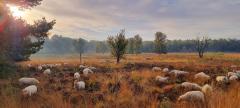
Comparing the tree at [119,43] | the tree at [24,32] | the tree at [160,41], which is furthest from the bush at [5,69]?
the tree at [160,41]

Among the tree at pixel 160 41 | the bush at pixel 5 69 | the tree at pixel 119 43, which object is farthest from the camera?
the tree at pixel 160 41

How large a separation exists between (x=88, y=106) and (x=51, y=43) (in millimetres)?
Answer: 193076

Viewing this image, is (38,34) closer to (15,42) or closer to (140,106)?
(15,42)

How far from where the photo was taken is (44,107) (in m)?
7.30

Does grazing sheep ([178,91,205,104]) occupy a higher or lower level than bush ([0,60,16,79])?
lower

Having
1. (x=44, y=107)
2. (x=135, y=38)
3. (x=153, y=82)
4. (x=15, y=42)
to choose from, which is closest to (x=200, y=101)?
(x=44, y=107)

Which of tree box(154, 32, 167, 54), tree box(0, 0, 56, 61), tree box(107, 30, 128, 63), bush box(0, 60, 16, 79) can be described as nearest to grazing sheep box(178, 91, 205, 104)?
bush box(0, 60, 16, 79)

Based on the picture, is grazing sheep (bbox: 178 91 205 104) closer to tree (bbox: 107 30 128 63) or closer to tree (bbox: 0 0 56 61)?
tree (bbox: 0 0 56 61)

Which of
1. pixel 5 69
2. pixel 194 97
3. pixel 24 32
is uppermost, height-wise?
pixel 24 32

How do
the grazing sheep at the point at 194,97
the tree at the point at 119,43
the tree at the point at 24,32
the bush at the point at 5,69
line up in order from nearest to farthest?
the grazing sheep at the point at 194,97, the bush at the point at 5,69, the tree at the point at 24,32, the tree at the point at 119,43

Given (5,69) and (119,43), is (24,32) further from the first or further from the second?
(119,43)

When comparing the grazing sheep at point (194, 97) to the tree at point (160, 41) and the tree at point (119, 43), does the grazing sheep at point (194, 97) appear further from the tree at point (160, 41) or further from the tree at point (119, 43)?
the tree at point (160, 41)

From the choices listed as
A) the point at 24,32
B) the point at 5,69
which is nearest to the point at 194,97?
the point at 5,69

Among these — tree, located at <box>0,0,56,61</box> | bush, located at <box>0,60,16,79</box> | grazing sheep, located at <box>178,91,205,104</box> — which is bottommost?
grazing sheep, located at <box>178,91,205,104</box>
